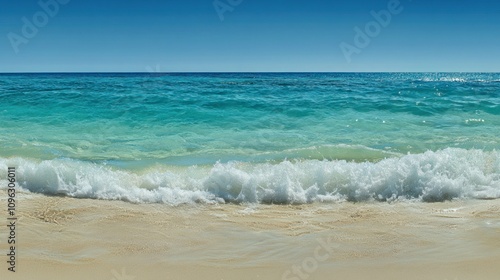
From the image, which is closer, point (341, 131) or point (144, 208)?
point (144, 208)

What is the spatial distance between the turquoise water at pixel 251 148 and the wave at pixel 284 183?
0.02 m

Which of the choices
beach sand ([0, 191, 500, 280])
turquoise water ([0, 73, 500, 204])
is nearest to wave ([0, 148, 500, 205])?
turquoise water ([0, 73, 500, 204])

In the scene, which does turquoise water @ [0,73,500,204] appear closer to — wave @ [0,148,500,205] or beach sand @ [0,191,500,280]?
wave @ [0,148,500,205]

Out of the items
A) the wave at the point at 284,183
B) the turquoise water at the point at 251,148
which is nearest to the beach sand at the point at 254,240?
the wave at the point at 284,183

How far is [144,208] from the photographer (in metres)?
5.38

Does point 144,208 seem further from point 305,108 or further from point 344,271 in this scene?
point 305,108

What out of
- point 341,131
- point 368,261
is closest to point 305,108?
point 341,131

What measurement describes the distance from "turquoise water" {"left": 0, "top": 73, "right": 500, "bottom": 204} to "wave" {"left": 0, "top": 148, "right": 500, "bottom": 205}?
2cm

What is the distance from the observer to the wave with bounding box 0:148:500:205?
5.79 metres

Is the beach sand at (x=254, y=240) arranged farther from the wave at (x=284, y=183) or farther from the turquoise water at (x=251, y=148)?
the turquoise water at (x=251, y=148)

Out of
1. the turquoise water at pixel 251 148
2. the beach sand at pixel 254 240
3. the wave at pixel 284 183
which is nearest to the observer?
the beach sand at pixel 254 240

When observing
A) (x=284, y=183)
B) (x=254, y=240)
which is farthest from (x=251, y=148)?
(x=254, y=240)

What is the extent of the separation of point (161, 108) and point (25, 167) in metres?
9.00

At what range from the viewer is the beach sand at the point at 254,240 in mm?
3760
